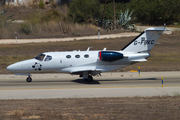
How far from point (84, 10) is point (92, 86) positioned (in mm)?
34617

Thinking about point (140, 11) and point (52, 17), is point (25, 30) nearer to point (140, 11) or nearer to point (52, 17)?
point (52, 17)

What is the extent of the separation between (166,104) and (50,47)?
26517 millimetres

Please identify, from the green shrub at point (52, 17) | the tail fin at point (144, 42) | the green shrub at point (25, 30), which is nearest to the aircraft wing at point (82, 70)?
the tail fin at point (144, 42)

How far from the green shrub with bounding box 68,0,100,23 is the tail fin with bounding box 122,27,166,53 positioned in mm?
31036

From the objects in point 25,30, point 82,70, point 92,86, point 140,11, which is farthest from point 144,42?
point 140,11

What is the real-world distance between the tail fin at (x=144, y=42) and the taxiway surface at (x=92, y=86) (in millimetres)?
2426

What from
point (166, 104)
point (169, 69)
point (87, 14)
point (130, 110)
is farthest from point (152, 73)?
point (87, 14)

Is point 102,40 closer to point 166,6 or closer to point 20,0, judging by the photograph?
→ point 166,6

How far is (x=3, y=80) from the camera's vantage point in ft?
67.7

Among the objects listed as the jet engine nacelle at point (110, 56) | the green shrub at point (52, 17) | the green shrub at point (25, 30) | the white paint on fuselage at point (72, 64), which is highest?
the green shrub at point (52, 17)

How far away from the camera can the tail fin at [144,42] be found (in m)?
19.5

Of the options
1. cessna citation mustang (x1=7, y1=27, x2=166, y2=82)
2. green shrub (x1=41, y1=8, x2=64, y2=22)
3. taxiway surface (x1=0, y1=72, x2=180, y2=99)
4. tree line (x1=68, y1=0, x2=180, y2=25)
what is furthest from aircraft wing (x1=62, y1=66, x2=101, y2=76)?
green shrub (x1=41, y1=8, x2=64, y2=22)

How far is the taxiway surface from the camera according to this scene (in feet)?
49.4

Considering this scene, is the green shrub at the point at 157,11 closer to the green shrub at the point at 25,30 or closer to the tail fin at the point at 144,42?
the green shrub at the point at 25,30
